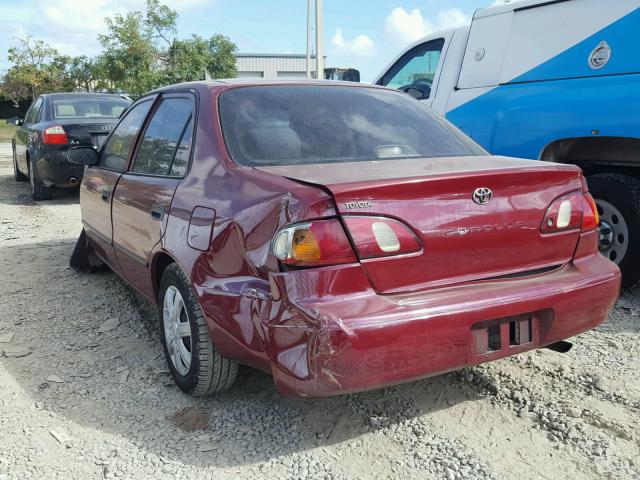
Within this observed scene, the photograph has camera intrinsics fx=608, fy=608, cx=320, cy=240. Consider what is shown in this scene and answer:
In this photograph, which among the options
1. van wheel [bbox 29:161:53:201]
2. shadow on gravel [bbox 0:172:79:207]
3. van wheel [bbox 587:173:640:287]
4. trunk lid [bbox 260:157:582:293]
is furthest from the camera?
shadow on gravel [bbox 0:172:79:207]

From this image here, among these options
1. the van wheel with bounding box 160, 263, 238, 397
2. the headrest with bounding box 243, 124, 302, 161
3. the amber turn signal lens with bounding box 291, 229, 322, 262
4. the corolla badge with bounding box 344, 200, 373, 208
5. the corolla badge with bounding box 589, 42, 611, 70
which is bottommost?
the van wheel with bounding box 160, 263, 238, 397

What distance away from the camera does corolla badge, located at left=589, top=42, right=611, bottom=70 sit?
431 cm

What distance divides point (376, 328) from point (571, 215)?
112 cm

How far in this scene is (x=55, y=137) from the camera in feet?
28.7

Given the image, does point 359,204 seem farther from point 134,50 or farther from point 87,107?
point 134,50

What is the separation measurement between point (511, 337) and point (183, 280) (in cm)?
153

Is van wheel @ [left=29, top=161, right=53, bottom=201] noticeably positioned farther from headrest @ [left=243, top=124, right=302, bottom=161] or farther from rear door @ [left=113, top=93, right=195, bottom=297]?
headrest @ [left=243, top=124, right=302, bottom=161]

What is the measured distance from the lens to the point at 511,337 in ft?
8.17

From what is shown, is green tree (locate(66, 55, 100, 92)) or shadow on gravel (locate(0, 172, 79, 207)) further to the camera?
green tree (locate(66, 55, 100, 92))

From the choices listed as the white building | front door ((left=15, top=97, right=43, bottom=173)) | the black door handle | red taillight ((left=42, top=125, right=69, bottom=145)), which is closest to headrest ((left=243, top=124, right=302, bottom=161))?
the black door handle

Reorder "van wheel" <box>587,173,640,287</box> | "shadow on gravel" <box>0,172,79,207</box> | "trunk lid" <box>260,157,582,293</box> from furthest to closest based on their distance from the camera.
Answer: "shadow on gravel" <box>0,172,79,207</box>
"van wheel" <box>587,173,640,287</box>
"trunk lid" <box>260,157,582,293</box>

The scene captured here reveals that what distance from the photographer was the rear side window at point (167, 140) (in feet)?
10.6

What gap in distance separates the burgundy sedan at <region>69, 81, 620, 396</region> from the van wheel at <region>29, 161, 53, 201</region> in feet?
21.7

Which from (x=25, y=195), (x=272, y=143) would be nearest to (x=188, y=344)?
(x=272, y=143)
